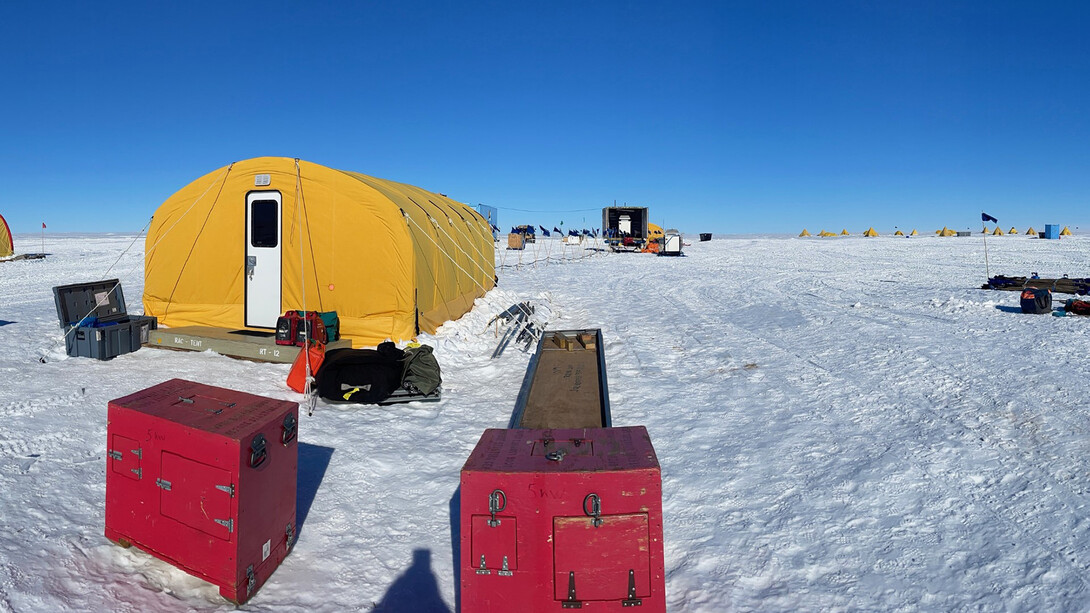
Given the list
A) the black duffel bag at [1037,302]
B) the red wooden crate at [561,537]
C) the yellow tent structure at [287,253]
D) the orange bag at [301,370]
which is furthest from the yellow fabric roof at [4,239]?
the black duffel bag at [1037,302]

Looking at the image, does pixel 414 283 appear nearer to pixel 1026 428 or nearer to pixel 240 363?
pixel 240 363

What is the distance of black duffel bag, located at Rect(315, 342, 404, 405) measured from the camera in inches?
278

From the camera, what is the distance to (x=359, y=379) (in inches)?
281

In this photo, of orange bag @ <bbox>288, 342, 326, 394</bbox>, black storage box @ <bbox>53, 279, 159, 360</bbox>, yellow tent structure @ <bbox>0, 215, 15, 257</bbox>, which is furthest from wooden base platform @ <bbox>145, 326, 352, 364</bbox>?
yellow tent structure @ <bbox>0, 215, 15, 257</bbox>

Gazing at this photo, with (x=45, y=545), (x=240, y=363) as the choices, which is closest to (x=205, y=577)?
(x=45, y=545)

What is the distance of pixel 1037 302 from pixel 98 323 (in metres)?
15.3

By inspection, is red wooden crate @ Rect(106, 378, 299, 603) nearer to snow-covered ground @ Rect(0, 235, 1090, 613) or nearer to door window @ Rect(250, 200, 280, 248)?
snow-covered ground @ Rect(0, 235, 1090, 613)

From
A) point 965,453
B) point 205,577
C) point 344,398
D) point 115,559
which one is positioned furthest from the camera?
point 344,398

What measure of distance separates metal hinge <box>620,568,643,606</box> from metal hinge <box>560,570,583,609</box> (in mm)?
215

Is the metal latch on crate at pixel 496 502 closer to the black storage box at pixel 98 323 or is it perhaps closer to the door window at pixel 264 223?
the black storage box at pixel 98 323

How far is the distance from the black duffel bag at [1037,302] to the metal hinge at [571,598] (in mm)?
12452

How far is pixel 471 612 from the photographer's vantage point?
3.14 metres

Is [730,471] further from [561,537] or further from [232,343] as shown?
[232,343]

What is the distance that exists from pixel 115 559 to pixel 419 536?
1.78 m
